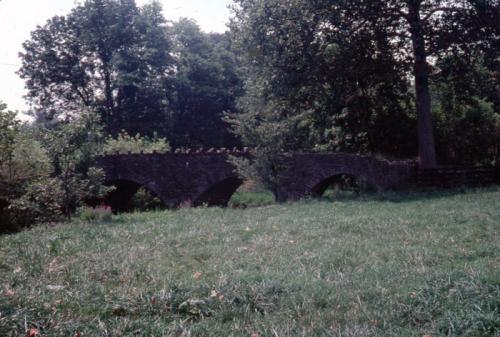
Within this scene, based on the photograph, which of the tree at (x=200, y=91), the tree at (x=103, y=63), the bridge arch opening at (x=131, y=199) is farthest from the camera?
the tree at (x=200, y=91)

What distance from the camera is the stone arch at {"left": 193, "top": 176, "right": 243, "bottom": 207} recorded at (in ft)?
64.8

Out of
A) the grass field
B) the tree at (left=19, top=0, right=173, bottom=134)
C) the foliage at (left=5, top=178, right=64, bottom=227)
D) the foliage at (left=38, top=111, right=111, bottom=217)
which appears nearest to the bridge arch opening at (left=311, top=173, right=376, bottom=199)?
the foliage at (left=38, top=111, right=111, bottom=217)

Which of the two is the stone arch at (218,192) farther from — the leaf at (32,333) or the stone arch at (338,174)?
the leaf at (32,333)

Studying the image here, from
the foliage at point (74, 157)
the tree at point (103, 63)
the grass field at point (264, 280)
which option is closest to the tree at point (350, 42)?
the foliage at point (74, 157)

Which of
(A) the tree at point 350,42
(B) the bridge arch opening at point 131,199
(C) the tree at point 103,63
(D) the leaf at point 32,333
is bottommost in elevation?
(B) the bridge arch opening at point 131,199

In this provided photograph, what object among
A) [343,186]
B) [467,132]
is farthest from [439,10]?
[343,186]

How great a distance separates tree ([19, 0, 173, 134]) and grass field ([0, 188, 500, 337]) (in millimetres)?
25793

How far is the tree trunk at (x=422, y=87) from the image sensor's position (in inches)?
658

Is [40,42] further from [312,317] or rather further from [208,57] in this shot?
[312,317]

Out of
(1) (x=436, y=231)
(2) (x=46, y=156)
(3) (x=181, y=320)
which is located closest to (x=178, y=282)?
(3) (x=181, y=320)

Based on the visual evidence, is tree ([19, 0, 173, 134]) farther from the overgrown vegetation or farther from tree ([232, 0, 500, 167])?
the overgrown vegetation

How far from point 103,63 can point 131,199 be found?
529 inches

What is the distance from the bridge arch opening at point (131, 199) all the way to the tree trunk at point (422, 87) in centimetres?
1104

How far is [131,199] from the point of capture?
2347 cm
